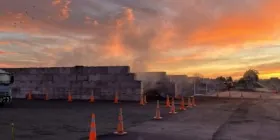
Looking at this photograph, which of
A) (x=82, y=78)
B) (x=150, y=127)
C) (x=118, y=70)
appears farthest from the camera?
(x=82, y=78)

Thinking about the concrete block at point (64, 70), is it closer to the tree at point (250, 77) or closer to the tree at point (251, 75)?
the tree at point (250, 77)

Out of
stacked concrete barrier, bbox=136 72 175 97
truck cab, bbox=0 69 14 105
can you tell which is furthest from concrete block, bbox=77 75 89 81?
truck cab, bbox=0 69 14 105

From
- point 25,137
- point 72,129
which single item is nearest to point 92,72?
point 72,129

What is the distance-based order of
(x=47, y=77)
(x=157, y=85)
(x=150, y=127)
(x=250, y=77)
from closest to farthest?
1. (x=150, y=127)
2. (x=47, y=77)
3. (x=157, y=85)
4. (x=250, y=77)

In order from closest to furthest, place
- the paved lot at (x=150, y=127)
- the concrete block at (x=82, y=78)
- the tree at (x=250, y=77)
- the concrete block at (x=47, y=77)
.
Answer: the paved lot at (x=150, y=127)
the concrete block at (x=82, y=78)
the concrete block at (x=47, y=77)
the tree at (x=250, y=77)

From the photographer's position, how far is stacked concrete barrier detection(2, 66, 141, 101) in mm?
28717

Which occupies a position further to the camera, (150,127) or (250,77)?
(250,77)

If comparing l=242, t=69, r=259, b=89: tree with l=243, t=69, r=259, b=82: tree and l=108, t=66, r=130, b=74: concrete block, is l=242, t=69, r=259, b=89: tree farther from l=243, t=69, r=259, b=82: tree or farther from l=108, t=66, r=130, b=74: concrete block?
l=108, t=66, r=130, b=74: concrete block

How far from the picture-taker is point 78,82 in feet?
98.9

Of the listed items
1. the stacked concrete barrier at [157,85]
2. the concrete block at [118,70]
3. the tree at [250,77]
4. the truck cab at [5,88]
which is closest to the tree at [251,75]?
the tree at [250,77]

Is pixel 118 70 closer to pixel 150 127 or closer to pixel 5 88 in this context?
pixel 5 88

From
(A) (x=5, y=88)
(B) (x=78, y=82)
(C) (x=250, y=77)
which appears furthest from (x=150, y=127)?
(C) (x=250, y=77)

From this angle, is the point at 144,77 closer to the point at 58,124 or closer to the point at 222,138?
the point at 58,124

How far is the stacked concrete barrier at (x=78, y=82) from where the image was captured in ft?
94.2
